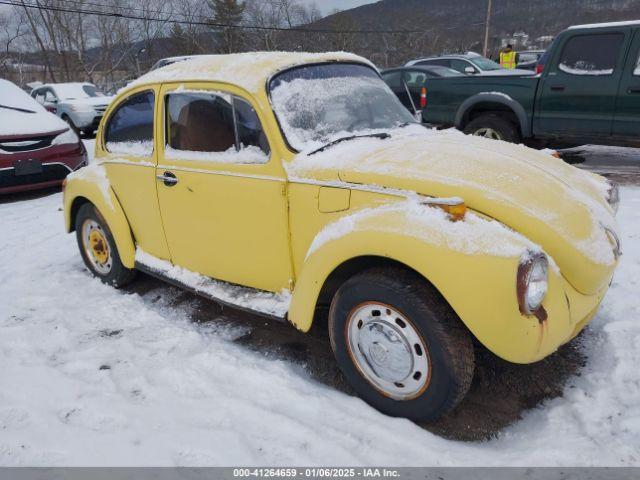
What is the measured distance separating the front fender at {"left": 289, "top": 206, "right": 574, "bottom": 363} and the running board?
2.74 feet

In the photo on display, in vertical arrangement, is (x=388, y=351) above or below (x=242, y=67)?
below

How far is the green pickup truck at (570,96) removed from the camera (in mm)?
6688

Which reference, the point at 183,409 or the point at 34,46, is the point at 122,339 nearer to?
the point at 183,409

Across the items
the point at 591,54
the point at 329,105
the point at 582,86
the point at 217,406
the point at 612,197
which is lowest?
the point at 217,406

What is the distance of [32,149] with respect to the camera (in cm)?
755

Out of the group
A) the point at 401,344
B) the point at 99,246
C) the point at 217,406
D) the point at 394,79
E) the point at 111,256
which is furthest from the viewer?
the point at 394,79

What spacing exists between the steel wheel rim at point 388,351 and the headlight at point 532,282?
53 centimetres

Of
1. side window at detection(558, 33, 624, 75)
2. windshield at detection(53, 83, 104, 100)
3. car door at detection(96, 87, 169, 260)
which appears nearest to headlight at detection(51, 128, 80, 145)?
car door at detection(96, 87, 169, 260)

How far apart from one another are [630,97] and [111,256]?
6.72 metres

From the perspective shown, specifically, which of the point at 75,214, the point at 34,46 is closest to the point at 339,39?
the point at 34,46

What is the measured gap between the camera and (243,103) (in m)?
3.19

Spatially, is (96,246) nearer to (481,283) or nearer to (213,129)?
(213,129)

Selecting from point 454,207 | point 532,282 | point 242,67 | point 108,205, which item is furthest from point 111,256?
point 532,282

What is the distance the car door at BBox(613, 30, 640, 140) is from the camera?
6.59 metres
